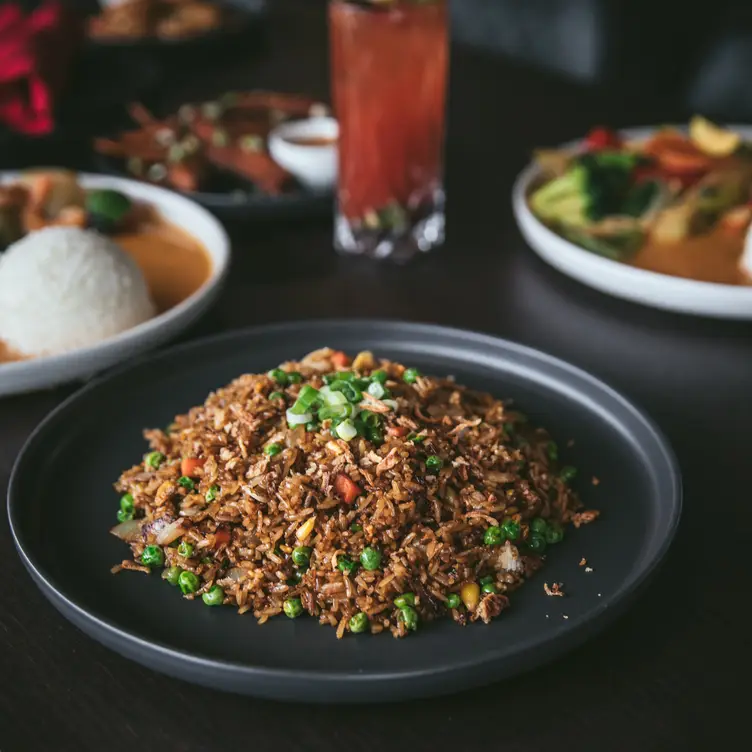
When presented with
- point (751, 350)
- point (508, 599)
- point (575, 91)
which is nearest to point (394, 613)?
point (508, 599)

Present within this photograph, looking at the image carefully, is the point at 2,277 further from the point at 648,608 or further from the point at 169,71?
the point at 169,71

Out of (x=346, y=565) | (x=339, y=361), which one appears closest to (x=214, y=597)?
(x=346, y=565)

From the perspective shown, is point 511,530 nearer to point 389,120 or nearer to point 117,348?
point 117,348

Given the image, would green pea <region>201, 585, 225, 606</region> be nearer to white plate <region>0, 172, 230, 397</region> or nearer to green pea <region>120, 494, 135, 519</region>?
green pea <region>120, 494, 135, 519</region>

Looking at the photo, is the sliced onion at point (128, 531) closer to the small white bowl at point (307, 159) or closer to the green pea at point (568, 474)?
the green pea at point (568, 474)

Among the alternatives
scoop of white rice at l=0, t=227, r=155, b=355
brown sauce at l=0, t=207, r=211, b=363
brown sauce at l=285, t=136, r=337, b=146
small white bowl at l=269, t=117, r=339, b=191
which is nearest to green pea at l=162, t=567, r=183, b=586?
scoop of white rice at l=0, t=227, r=155, b=355
